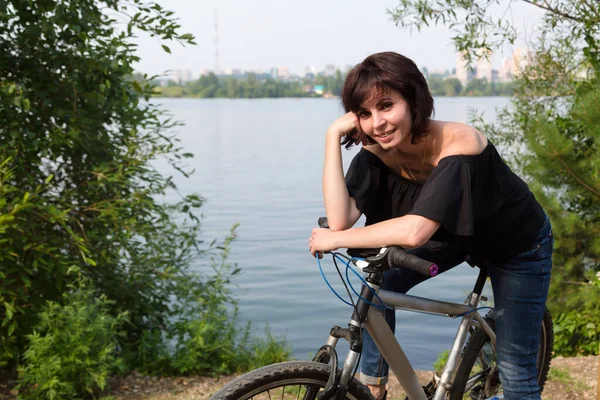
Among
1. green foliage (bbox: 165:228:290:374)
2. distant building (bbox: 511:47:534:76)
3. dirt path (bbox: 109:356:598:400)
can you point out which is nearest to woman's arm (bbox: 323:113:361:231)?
dirt path (bbox: 109:356:598:400)

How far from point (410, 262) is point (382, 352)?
1.77ft

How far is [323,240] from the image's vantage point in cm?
302

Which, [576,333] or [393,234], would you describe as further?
[576,333]

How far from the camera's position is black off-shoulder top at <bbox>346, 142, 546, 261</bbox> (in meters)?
2.90

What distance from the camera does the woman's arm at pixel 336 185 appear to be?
10.3 feet

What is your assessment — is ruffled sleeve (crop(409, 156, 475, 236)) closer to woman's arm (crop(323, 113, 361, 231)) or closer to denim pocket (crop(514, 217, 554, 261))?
woman's arm (crop(323, 113, 361, 231))

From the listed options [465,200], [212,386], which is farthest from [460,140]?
[212,386]

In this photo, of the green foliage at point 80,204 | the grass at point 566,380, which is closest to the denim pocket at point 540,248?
the grass at point 566,380

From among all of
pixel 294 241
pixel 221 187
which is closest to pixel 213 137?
pixel 221 187

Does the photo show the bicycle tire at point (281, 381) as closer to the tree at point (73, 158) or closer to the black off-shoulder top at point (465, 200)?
the black off-shoulder top at point (465, 200)

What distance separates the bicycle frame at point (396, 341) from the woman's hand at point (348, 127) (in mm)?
585

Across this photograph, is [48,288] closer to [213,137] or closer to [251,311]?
[251,311]

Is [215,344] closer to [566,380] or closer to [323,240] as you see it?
[566,380]

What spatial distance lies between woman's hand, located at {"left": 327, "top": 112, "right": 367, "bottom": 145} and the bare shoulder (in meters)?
0.32
